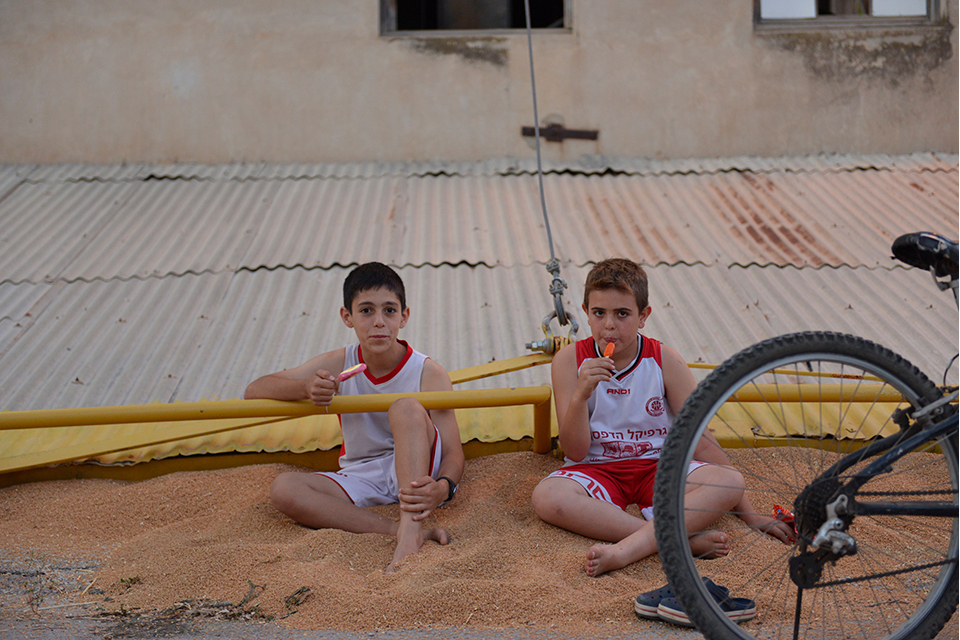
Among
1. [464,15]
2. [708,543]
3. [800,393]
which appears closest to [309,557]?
[708,543]

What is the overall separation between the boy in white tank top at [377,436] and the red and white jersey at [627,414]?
1.63ft

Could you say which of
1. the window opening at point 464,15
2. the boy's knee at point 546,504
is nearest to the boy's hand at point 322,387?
the boy's knee at point 546,504

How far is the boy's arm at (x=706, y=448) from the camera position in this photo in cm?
221

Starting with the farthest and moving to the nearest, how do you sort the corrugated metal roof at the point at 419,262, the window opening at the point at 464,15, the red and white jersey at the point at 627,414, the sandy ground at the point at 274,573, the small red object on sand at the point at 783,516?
1. the window opening at the point at 464,15
2. the corrugated metal roof at the point at 419,262
3. the red and white jersey at the point at 627,414
4. the small red object on sand at the point at 783,516
5. the sandy ground at the point at 274,573

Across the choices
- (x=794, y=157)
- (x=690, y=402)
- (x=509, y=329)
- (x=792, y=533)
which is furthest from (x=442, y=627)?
(x=794, y=157)

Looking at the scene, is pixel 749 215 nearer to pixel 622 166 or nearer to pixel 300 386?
pixel 622 166

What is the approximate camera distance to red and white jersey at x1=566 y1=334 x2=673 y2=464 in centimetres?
241

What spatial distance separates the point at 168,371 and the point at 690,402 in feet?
9.74

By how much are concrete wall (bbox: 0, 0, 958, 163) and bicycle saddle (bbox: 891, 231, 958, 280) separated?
4420 mm

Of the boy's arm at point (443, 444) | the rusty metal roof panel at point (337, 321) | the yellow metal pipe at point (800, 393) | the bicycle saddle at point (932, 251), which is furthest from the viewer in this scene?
the rusty metal roof panel at point (337, 321)

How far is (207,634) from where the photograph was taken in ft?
5.65

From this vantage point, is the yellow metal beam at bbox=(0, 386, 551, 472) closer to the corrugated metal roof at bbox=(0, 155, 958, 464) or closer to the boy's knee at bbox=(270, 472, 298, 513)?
the boy's knee at bbox=(270, 472, 298, 513)

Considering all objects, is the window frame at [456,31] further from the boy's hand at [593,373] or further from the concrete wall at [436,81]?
the boy's hand at [593,373]

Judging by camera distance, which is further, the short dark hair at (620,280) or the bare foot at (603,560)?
the short dark hair at (620,280)
